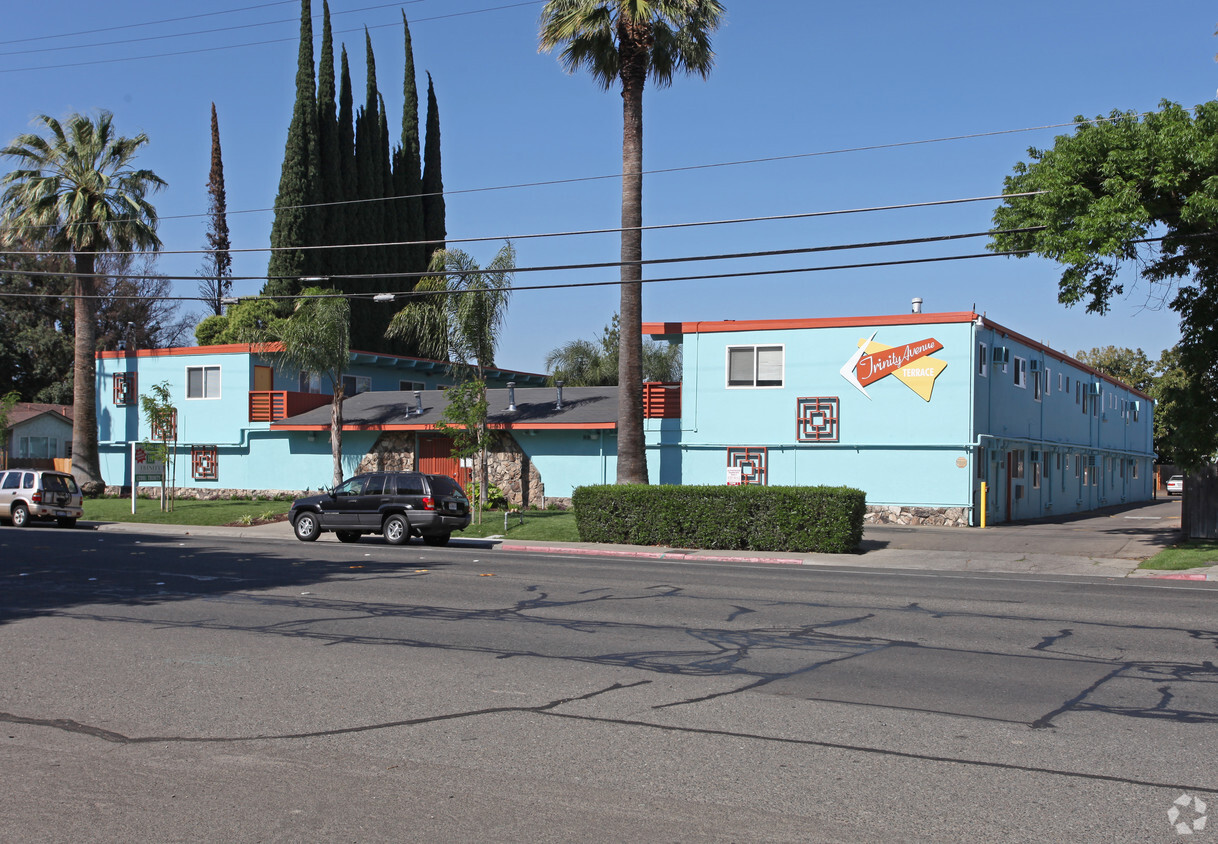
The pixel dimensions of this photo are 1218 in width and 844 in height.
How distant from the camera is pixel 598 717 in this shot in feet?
25.4

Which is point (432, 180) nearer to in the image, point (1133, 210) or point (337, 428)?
point (337, 428)

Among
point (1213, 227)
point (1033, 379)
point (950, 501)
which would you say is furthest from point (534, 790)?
point (1033, 379)

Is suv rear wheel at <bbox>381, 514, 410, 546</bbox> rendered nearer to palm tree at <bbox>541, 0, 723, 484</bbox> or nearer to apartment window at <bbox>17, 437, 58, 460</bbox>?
palm tree at <bbox>541, 0, 723, 484</bbox>

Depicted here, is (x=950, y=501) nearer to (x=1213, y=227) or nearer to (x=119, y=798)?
(x=1213, y=227)

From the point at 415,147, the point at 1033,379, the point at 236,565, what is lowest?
the point at 236,565

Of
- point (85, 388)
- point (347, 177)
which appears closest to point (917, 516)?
point (85, 388)

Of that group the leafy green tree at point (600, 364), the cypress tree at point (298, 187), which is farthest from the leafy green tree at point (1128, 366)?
the cypress tree at point (298, 187)

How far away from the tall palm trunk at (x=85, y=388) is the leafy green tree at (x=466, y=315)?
14.6 metres

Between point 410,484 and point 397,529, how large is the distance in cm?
113

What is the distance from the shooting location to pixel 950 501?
3045cm

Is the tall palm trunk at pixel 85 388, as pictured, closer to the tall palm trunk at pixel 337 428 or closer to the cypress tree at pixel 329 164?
the tall palm trunk at pixel 337 428

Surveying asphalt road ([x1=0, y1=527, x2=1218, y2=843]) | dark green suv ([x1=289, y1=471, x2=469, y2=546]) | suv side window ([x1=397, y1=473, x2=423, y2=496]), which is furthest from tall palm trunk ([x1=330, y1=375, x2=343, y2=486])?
asphalt road ([x1=0, y1=527, x2=1218, y2=843])

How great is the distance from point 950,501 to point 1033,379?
29.4 feet

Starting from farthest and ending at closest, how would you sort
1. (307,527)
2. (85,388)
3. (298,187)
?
(298,187)
(85,388)
(307,527)
